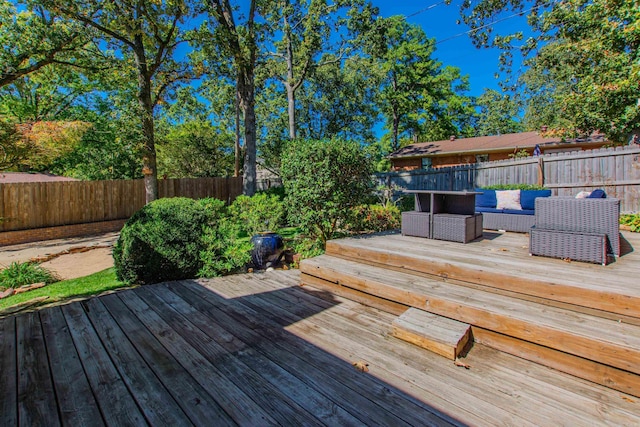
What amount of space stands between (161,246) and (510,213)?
16.7ft

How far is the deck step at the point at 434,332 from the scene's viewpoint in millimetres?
2000

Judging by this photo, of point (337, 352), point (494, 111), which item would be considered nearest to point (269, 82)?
point (337, 352)

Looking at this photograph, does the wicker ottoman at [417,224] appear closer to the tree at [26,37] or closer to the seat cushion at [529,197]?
the seat cushion at [529,197]

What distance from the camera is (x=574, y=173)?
7242mm

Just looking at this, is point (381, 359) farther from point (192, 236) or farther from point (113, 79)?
point (113, 79)

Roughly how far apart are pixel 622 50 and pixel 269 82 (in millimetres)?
14197

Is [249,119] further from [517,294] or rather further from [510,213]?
[517,294]

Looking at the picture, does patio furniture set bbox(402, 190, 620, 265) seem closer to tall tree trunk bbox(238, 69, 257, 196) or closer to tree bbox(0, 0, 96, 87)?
tall tree trunk bbox(238, 69, 257, 196)

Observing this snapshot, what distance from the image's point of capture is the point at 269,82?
16781 mm

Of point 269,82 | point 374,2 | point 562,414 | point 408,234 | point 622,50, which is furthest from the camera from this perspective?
point 269,82

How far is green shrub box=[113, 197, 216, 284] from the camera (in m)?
3.83

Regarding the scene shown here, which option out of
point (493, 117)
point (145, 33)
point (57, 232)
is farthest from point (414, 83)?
point (57, 232)

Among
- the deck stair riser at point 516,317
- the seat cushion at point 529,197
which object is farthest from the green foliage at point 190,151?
the deck stair riser at point 516,317

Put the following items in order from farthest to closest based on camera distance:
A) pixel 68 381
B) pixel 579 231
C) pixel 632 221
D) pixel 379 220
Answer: pixel 379 220 → pixel 632 221 → pixel 579 231 → pixel 68 381
